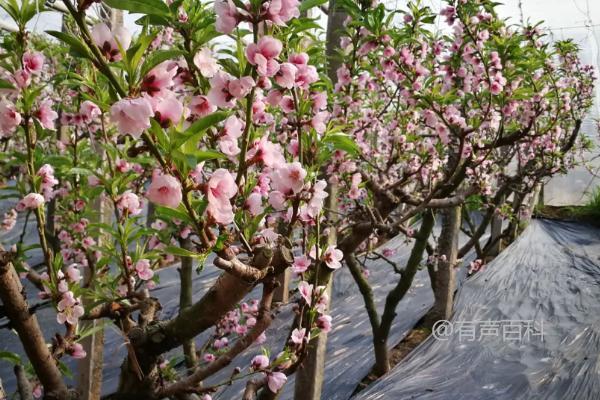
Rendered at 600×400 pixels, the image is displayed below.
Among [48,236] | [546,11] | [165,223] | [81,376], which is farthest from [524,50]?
[546,11]

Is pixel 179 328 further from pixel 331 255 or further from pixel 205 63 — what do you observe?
pixel 205 63

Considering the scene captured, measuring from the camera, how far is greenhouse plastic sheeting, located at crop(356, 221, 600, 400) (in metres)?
2.70

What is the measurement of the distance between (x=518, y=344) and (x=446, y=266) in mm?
757

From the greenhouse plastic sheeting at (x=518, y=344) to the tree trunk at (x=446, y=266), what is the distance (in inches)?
6.4

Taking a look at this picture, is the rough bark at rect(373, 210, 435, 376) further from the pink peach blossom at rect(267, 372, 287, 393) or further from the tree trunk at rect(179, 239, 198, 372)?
the pink peach blossom at rect(267, 372, 287, 393)

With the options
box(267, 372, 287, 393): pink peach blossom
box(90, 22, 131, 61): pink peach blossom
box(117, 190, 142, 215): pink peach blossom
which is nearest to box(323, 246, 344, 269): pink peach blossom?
box(267, 372, 287, 393): pink peach blossom

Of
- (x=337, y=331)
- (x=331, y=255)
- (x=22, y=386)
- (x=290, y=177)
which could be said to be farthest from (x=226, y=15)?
(x=337, y=331)

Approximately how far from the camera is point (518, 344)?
10.4 feet

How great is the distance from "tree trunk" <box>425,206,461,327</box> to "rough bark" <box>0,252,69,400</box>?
2971mm

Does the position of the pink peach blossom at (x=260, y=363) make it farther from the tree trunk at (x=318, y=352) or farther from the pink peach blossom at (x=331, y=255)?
the tree trunk at (x=318, y=352)

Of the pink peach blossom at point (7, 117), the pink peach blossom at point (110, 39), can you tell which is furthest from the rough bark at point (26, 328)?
the pink peach blossom at point (110, 39)

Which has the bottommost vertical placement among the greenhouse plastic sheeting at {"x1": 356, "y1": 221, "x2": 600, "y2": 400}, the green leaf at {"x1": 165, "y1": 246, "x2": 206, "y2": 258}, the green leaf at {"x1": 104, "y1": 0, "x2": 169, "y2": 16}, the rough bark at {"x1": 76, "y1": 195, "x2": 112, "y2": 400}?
the greenhouse plastic sheeting at {"x1": 356, "y1": 221, "x2": 600, "y2": 400}

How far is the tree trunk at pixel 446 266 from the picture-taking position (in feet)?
11.9

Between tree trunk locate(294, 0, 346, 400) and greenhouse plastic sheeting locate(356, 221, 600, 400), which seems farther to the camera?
greenhouse plastic sheeting locate(356, 221, 600, 400)
